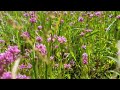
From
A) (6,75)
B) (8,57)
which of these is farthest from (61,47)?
(6,75)

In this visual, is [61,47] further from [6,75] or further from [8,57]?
[6,75]

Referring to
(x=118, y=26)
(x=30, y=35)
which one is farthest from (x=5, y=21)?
(x=118, y=26)

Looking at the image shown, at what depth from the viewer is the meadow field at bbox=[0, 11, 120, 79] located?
82.4 inches

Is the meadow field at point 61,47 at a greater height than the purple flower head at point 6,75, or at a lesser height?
greater

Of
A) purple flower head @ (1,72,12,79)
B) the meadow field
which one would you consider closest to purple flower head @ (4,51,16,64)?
the meadow field

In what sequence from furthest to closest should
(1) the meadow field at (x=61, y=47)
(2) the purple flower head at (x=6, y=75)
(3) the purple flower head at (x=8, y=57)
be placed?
(1) the meadow field at (x=61, y=47) < (3) the purple flower head at (x=8, y=57) < (2) the purple flower head at (x=6, y=75)

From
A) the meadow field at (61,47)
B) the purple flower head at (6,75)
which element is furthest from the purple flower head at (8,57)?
the purple flower head at (6,75)

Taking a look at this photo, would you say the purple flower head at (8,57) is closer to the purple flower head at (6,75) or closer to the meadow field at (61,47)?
the meadow field at (61,47)

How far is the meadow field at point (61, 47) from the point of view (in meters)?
2.09

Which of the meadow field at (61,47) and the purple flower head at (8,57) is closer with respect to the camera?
the purple flower head at (8,57)

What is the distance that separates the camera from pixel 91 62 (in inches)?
97.8

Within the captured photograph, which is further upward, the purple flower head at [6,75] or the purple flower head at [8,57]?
the purple flower head at [8,57]

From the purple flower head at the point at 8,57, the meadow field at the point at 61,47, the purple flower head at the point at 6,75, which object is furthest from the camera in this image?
the meadow field at the point at 61,47

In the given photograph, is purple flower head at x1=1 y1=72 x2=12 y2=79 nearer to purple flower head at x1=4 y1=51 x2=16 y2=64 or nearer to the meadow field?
the meadow field
